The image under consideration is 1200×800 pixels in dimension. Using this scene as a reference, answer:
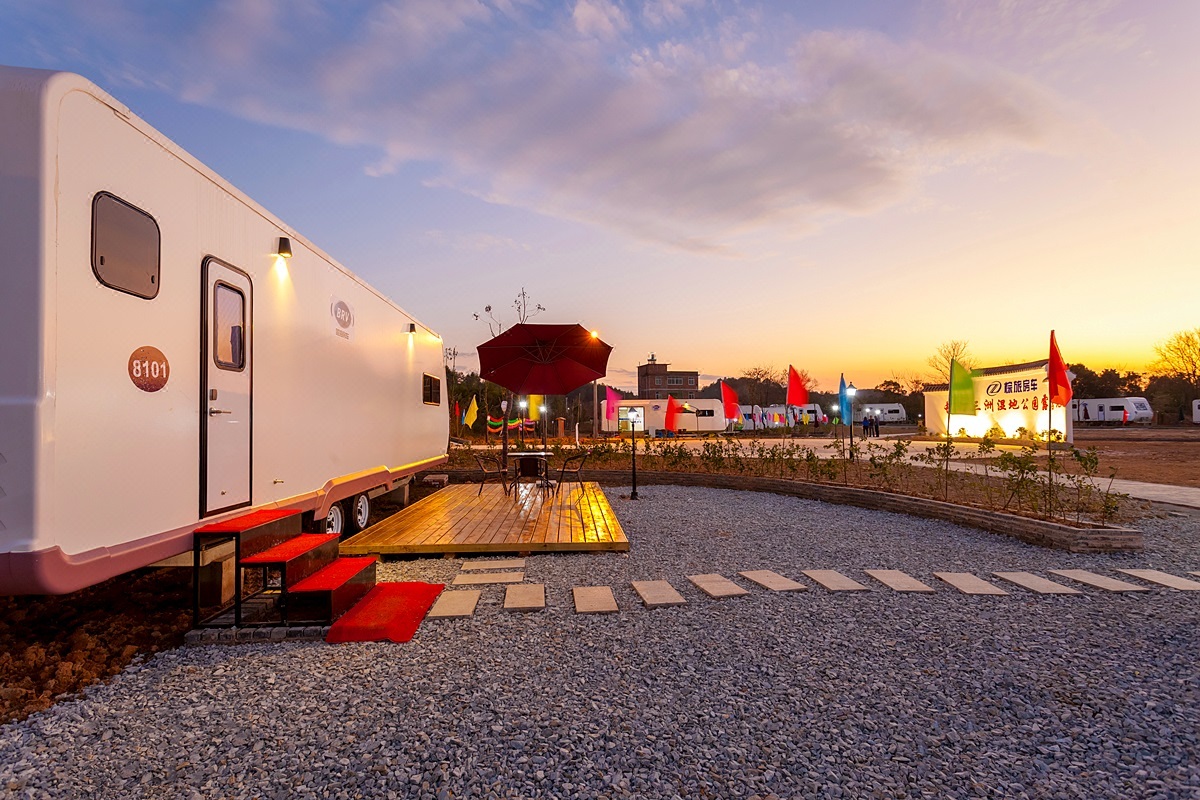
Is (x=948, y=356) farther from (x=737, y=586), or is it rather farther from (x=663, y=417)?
(x=737, y=586)

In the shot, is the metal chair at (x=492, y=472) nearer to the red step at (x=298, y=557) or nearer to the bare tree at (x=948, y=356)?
the red step at (x=298, y=557)

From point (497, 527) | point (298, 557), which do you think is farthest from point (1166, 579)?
point (298, 557)

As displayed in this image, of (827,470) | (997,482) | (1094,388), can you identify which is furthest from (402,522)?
(1094,388)

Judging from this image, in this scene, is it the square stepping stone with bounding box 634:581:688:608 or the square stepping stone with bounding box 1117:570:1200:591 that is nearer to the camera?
the square stepping stone with bounding box 634:581:688:608

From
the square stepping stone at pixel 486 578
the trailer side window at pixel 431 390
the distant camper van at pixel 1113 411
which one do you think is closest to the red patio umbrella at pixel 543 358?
the trailer side window at pixel 431 390

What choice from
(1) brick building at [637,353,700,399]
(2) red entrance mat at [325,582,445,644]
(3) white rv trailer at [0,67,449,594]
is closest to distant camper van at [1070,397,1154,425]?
(1) brick building at [637,353,700,399]

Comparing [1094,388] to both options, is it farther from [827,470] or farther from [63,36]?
[63,36]

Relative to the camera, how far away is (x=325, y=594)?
11.8ft

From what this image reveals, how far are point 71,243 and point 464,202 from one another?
11697 millimetres

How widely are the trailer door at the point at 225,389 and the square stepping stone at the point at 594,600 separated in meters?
2.50

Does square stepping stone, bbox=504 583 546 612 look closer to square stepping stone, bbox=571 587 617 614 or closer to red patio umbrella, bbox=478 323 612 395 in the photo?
square stepping stone, bbox=571 587 617 614

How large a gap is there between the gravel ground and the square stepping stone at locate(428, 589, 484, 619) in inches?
4.8

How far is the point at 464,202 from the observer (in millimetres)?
13336

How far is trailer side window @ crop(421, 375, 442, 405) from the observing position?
8.96m
